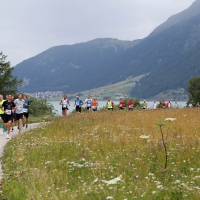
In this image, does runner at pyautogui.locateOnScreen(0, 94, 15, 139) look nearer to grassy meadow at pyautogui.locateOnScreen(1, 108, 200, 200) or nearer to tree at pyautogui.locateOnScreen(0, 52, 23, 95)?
grassy meadow at pyautogui.locateOnScreen(1, 108, 200, 200)

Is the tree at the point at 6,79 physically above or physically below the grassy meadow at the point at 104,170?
above

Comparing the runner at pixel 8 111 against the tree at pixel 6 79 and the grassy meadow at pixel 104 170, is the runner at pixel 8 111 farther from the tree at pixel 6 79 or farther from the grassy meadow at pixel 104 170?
the tree at pixel 6 79

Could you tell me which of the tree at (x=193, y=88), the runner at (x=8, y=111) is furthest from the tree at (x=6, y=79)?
the tree at (x=193, y=88)

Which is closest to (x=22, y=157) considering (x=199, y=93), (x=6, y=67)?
(x=6, y=67)

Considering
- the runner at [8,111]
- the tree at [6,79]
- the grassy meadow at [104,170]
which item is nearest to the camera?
the grassy meadow at [104,170]

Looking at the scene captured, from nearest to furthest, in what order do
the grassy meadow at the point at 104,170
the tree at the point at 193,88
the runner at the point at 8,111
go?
1. the grassy meadow at the point at 104,170
2. the runner at the point at 8,111
3. the tree at the point at 193,88

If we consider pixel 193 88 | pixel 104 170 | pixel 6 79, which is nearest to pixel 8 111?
pixel 104 170

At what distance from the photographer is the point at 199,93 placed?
92812 mm

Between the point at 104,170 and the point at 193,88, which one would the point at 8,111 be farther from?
the point at 193,88

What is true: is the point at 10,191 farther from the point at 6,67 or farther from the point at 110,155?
the point at 6,67

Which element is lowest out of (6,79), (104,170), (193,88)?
(104,170)

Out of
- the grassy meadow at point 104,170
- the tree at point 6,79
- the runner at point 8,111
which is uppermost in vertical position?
the tree at point 6,79

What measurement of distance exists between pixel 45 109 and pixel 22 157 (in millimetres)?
50859

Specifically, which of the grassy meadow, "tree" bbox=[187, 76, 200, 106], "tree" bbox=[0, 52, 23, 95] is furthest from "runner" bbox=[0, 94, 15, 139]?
"tree" bbox=[187, 76, 200, 106]
